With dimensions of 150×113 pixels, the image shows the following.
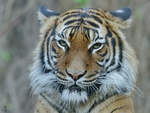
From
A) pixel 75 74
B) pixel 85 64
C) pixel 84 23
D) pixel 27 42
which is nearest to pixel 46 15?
pixel 84 23

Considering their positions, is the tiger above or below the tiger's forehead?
below

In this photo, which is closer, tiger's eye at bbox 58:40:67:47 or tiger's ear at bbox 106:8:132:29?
tiger's eye at bbox 58:40:67:47

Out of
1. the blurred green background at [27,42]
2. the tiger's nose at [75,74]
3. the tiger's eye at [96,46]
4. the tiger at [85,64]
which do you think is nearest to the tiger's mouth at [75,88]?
the tiger at [85,64]

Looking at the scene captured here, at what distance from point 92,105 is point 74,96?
284 millimetres

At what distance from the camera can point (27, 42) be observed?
11.5 m

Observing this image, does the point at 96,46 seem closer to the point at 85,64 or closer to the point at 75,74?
the point at 85,64

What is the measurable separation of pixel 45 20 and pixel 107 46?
2.71ft

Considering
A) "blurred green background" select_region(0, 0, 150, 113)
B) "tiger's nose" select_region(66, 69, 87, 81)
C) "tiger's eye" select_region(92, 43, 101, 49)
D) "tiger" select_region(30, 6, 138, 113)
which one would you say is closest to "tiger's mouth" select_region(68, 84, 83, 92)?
"tiger" select_region(30, 6, 138, 113)

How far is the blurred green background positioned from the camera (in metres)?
10.7

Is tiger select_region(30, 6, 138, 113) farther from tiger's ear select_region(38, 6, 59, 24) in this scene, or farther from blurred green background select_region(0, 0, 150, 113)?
blurred green background select_region(0, 0, 150, 113)

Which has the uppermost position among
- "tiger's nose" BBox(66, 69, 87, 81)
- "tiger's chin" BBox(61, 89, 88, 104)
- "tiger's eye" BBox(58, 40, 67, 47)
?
"tiger's eye" BBox(58, 40, 67, 47)

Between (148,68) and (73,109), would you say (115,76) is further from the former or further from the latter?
(148,68)

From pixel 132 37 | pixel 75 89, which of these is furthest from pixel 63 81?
pixel 132 37

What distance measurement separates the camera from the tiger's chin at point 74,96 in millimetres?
5137
